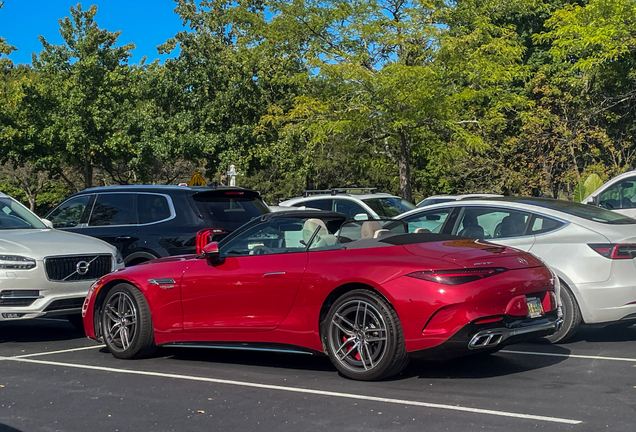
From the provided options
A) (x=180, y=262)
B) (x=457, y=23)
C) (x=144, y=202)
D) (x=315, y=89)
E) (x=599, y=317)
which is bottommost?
(x=599, y=317)

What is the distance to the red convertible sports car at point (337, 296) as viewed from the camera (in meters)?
6.05

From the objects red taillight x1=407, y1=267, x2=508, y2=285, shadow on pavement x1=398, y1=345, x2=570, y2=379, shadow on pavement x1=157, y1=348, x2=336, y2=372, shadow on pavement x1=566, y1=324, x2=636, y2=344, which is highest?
red taillight x1=407, y1=267, x2=508, y2=285

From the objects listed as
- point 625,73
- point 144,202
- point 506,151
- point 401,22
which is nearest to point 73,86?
point 401,22

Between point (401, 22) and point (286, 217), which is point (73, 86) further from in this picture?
point (286, 217)

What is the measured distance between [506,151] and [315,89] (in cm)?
1108

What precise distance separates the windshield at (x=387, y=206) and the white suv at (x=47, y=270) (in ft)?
27.2

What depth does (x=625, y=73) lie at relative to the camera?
35594 millimetres

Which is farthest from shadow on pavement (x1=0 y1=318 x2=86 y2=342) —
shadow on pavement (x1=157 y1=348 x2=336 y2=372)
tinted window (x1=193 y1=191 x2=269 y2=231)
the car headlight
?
tinted window (x1=193 y1=191 x2=269 y2=231)

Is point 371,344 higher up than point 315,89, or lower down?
lower down

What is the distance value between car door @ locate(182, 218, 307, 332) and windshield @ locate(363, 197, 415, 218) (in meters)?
9.86

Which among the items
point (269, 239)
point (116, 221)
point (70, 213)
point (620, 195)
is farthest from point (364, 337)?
point (620, 195)

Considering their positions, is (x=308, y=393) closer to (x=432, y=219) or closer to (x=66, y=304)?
(x=432, y=219)

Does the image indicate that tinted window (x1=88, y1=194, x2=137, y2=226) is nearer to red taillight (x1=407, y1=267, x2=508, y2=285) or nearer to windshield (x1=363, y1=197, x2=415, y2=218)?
red taillight (x1=407, y1=267, x2=508, y2=285)

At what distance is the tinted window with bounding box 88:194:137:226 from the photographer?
10.9m
